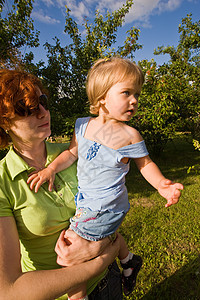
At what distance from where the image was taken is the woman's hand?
50.2 inches

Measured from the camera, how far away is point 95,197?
4.90 feet

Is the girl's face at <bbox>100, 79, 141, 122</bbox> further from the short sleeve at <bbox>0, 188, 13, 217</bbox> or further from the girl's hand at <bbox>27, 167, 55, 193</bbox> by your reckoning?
the short sleeve at <bbox>0, 188, 13, 217</bbox>

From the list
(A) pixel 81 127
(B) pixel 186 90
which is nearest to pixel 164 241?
(A) pixel 81 127

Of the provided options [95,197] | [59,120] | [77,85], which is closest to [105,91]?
[95,197]

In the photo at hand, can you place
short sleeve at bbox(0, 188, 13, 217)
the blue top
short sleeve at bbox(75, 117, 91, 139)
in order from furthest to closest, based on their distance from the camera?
short sleeve at bbox(75, 117, 91, 139), the blue top, short sleeve at bbox(0, 188, 13, 217)

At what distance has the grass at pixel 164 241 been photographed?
323cm

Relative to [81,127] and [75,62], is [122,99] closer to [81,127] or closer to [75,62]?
[81,127]

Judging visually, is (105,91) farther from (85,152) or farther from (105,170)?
(105,170)

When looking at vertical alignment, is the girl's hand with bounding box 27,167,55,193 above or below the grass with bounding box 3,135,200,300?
above

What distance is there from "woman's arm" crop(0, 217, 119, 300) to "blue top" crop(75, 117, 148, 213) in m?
0.45

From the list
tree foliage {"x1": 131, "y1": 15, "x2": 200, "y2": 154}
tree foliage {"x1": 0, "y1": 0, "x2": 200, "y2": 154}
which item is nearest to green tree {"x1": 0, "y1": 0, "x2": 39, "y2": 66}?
tree foliage {"x1": 0, "y1": 0, "x2": 200, "y2": 154}

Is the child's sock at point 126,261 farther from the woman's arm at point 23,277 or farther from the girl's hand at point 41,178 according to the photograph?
the girl's hand at point 41,178

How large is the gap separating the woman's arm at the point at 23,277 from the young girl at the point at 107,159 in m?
0.29

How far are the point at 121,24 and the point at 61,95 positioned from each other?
328cm
